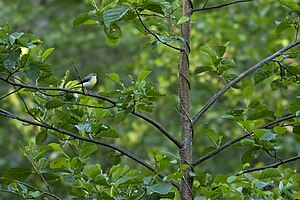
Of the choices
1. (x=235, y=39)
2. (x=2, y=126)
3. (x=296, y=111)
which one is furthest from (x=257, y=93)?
(x=296, y=111)

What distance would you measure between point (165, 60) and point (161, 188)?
3.80 meters

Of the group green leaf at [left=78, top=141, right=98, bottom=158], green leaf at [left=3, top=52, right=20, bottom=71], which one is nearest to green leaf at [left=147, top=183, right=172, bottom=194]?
green leaf at [left=78, top=141, right=98, bottom=158]

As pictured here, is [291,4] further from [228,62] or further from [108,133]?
[108,133]

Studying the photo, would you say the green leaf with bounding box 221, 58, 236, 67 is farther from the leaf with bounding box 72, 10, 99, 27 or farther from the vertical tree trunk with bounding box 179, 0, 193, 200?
the leaf with bounding box 72, 10, 99, 27

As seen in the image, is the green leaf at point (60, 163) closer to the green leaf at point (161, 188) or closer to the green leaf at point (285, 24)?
the green leaf at point (161, 188)

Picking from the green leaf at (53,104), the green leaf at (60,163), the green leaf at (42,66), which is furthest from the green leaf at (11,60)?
the green leaf at (60,163)

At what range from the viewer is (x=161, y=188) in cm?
156

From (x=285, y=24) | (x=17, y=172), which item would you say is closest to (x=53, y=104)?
(x=17, y=172)

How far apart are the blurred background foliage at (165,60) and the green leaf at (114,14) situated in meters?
3.32

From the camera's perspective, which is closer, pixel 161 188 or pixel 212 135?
pixel 161 188

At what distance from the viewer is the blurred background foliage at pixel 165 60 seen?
5.38 m

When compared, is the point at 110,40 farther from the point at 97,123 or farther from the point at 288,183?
the point at 288,183

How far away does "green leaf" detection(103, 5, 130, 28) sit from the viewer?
1558 mm

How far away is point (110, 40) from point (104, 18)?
11.0 inches
